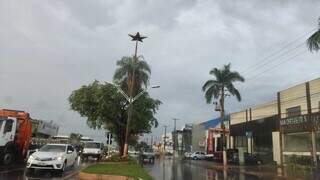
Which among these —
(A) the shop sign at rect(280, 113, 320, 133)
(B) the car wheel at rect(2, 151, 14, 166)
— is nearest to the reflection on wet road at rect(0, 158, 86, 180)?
(B) the car wheel at rect(2, 151, 14, 166)

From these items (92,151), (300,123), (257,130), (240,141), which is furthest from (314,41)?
(240,141)

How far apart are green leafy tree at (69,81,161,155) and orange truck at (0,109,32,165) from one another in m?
13.8

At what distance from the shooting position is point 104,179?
72.7 ft

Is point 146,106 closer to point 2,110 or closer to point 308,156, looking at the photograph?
point 308,156

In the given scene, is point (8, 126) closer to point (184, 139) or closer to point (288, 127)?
point (288, 127)

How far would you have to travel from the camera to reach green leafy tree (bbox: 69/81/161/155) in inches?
1877

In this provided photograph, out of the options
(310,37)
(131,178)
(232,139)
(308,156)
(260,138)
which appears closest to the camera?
(131,178)

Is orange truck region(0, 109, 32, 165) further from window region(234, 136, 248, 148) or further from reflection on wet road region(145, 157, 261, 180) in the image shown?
window region(234, 136, 248, 148)

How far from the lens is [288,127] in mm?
48312

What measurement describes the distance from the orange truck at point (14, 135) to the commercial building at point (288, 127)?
2461 cm

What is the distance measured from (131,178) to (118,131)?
29.1 metres

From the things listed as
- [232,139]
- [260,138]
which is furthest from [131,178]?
[232,139]

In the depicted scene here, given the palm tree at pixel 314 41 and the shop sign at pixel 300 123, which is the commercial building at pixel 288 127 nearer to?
the shop sign at pixel 300 123

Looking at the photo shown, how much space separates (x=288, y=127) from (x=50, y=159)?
30113 millimetres
